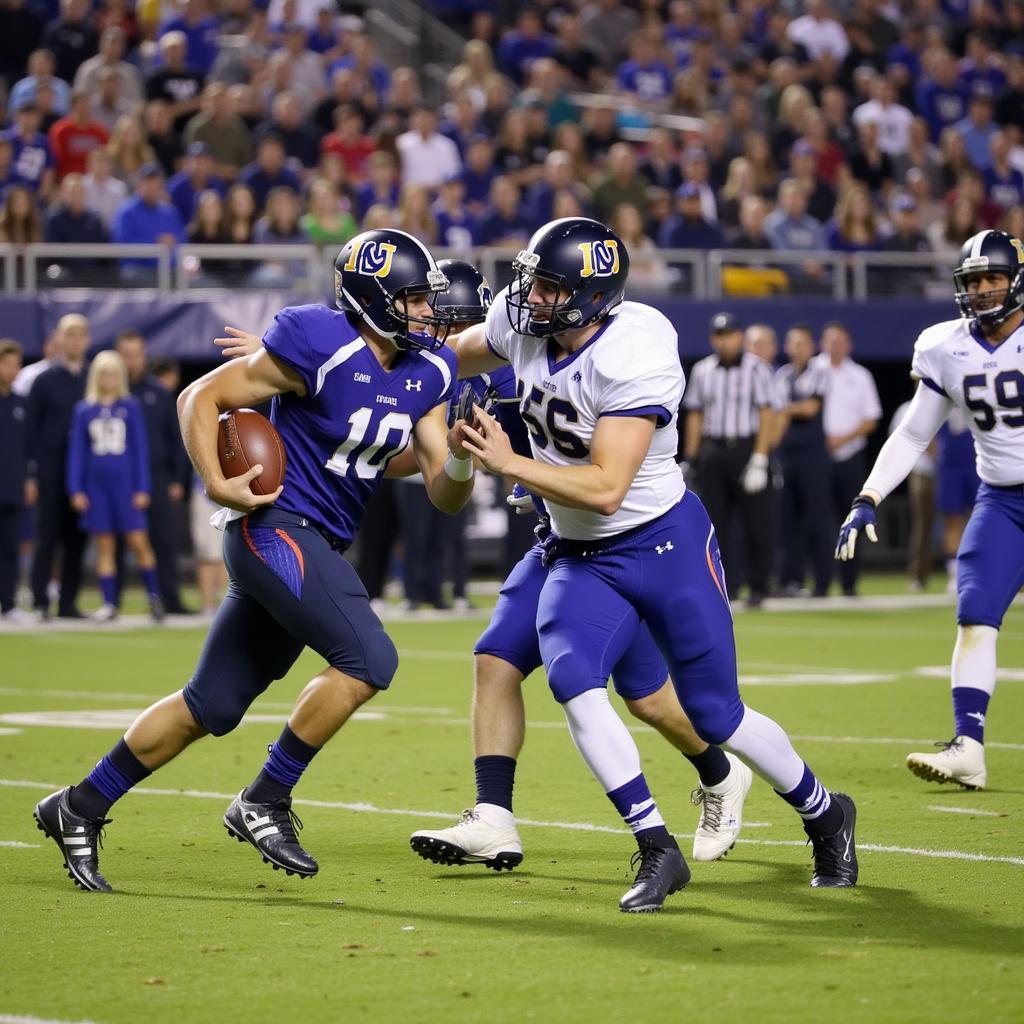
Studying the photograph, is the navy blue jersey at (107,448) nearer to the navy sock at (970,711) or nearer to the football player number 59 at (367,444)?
the navy sock at (970,711)

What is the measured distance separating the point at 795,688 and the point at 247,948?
5.38 m

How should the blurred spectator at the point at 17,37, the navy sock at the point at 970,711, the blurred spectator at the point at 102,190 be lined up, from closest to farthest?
the navy sock at the point at 970,711 < the blurred spectator at the point at 102,190 < the blurred spectator at the point at 17,37

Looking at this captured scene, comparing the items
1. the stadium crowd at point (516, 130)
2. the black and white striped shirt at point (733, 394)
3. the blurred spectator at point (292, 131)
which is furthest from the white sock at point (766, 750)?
the blurred spectator at point (292, 131)

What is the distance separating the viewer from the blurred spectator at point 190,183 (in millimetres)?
15375

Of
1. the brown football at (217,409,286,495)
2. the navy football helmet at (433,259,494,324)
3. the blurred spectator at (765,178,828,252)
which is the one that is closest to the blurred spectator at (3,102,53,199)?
the blurred spectator at (765,178,828,252)

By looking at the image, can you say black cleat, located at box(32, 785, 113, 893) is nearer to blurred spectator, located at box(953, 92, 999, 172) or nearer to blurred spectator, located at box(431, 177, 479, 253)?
blurred spectator, located at box(431, 177, 479, 253)

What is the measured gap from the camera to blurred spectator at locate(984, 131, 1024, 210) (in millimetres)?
18922

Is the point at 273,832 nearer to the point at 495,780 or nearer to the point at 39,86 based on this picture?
the point at 495,780

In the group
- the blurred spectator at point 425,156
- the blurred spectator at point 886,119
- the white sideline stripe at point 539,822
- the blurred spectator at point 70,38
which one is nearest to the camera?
the white sideline stripe at point 539,822

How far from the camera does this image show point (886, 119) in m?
19.8

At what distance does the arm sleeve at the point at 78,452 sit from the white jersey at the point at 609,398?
314 inches

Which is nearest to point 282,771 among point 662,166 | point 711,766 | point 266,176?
point 711,766

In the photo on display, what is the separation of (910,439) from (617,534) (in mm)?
2261

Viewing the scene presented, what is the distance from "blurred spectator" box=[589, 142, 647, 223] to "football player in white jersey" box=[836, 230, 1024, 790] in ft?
31.2
